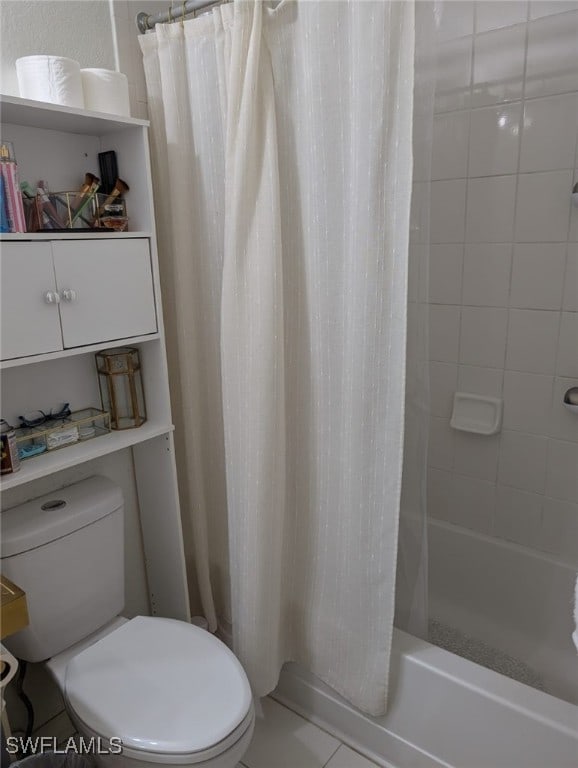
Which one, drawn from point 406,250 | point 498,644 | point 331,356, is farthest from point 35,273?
point 498,644

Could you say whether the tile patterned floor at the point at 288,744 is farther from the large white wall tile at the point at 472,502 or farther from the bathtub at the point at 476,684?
the large white wall tile at the point at 472,502

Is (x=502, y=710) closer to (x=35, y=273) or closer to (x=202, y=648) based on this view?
(x=202, y=648)

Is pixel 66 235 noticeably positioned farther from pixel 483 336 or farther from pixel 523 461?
pixel 523 461

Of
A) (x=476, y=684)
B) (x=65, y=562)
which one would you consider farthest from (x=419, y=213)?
(x=65, y=562)

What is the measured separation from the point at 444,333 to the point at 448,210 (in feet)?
1.36

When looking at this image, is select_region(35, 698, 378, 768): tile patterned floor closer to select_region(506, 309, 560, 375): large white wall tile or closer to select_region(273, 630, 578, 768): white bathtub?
select_region(273, 630, 578, 768): white bathtub

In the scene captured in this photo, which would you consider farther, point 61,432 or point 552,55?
point 552,55

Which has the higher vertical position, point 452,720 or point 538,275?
point 538,275

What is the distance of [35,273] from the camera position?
1.22 m

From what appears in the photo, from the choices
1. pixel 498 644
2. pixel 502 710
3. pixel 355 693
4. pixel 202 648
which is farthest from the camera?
pixel 498 644

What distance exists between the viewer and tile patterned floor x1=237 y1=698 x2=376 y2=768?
5.14 feet

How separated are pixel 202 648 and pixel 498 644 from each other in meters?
1.08

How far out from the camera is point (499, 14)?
1631 millimetres

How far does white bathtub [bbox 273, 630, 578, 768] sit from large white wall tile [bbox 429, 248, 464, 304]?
3.59 feet
